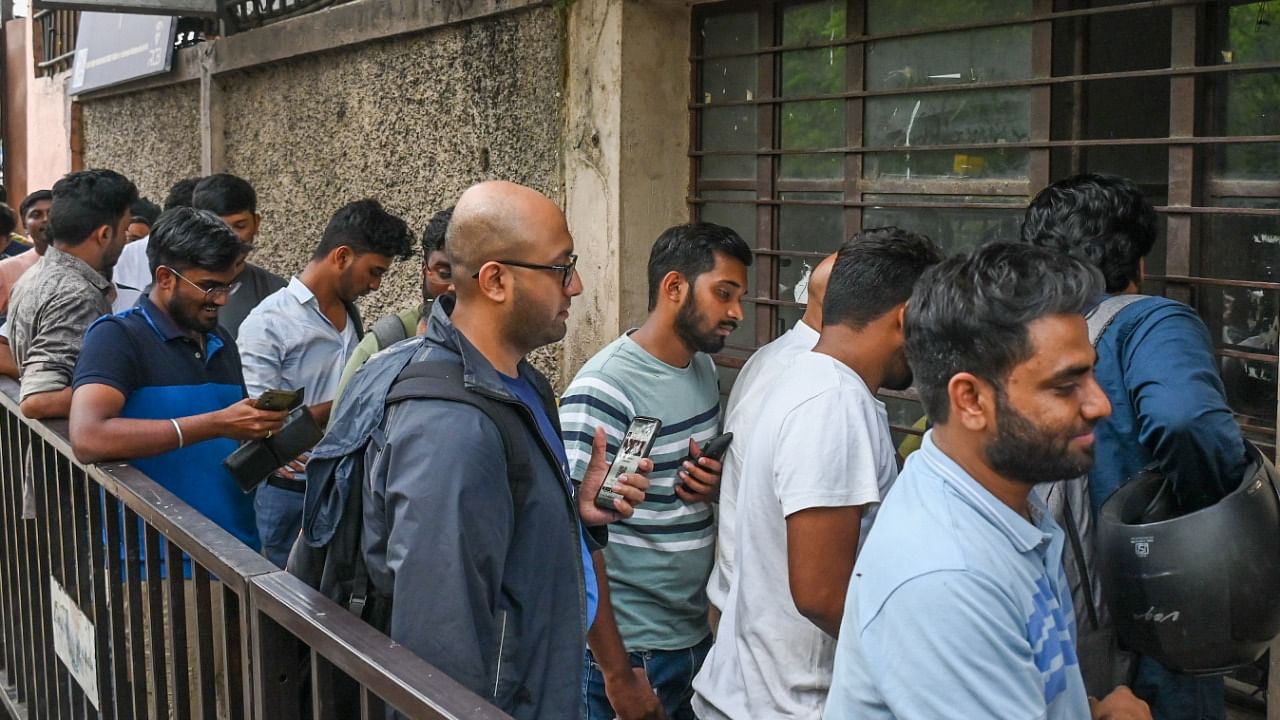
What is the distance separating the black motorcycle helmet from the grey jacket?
1.08m

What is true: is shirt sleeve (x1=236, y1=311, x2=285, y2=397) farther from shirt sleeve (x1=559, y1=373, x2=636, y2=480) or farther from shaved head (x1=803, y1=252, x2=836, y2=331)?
shaved head (x1=803, y1=252, x2=836, y2=331)

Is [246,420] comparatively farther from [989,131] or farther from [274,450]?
[989,131]

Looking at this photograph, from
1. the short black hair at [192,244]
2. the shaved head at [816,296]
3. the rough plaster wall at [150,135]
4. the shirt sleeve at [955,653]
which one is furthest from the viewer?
the rough plaster wall at [150,135]

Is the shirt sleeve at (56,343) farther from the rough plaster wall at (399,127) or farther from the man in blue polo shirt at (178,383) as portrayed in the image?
the rough plaster wall at (399,127)

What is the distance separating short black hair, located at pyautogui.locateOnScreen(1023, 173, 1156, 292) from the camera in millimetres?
2697

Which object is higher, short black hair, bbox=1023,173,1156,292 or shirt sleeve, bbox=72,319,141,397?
short black hair, bbox=1023,173,1156,292

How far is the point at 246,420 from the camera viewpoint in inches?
128

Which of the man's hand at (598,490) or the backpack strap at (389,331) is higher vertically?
the backpack strap at (389,331)

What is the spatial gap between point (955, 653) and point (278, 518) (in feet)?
8.23

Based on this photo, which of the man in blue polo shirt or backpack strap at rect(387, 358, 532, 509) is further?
the man in blue polo shirt

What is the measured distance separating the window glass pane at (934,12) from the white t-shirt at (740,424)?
1.44m

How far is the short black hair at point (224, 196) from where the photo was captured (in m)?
5.25

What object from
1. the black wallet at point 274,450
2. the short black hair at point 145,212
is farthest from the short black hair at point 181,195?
the black wallet at point 274,450

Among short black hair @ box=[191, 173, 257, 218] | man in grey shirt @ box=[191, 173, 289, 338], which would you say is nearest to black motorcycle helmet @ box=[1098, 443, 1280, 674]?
man in grey shirt @ box=[191, 173, 289, 338]
